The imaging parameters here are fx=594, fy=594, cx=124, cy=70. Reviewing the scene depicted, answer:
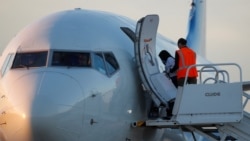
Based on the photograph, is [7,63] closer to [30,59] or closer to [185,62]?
[30,59]

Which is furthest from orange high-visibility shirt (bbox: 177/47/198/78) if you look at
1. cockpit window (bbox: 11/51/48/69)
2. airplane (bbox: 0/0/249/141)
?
cockpit window (bbox: 11/51/48/69)

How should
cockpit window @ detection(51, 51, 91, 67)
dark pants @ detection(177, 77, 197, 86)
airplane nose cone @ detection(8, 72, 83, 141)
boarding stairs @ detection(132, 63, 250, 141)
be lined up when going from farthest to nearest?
1. dark pants @ detection(177, 77, 197, 86)
2. boarding stairs @ detection(132, 63, 250, 141)
3. cockpit window @ detection(51, 51, 91, 67)
4. airplane nose cone @ detection(8, 72, 83, 141)

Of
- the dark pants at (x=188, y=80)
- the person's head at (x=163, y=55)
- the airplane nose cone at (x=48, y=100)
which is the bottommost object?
the airplane nose cone at (x=48, y=100)

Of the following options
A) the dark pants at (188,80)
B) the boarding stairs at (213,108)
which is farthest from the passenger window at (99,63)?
the dark pants at (188,80)

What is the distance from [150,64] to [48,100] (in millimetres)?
3253

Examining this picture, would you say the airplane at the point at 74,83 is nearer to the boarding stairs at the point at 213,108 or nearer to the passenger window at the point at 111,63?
the passenger window at the point at 111,63

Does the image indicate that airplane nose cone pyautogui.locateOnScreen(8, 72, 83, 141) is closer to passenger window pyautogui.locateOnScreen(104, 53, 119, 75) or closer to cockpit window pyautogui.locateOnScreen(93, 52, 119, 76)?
cockpit window pyautogui.locateOnScreen(93, 52, 119, 76)

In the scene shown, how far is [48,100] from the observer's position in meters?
10.2

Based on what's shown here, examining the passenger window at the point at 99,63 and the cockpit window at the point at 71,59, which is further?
the passenger window at the point at 99,63

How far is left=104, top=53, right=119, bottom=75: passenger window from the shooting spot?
1179 centimetres

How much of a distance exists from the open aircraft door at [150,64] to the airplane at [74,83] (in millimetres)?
108

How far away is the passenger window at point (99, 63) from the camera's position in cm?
1156

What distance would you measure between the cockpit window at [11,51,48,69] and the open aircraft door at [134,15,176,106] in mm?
2094

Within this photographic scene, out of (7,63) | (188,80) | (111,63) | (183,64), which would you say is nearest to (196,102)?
(188,80)
